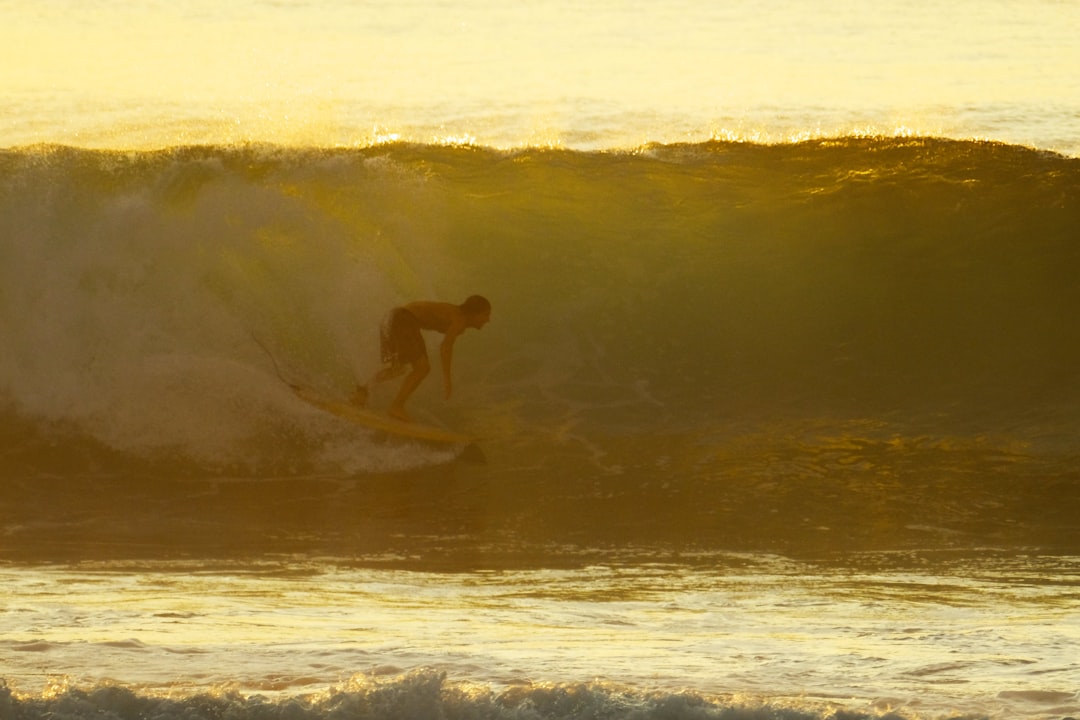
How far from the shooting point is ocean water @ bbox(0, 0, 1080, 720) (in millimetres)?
5824

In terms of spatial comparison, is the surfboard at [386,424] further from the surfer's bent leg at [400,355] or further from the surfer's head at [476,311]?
the surfer's head at [476,311]

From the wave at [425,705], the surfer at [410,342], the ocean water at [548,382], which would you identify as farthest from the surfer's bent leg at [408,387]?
the wave at [425,705]

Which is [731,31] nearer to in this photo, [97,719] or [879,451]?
[879,451]

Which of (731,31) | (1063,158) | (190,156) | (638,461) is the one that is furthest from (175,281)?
(731,31)

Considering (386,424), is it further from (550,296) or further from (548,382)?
(550,296)

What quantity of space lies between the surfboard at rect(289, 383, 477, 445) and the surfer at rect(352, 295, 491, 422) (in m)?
0.06

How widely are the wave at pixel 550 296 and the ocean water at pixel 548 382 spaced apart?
0.12 feet

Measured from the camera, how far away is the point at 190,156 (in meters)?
13.4

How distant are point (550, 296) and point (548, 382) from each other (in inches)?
48.4

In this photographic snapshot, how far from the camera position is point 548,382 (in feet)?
39.0

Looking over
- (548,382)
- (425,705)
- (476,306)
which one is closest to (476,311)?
(476,306)

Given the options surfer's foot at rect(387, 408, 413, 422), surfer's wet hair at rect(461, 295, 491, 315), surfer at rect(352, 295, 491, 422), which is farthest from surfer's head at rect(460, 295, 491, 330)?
surfer's foot at rect(387, 408, 413, 422)

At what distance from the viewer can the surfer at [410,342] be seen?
1044 centimetres

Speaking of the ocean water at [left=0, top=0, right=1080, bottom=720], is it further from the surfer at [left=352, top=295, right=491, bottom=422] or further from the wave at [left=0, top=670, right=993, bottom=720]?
the surfer at [left=352, top=295, right=491, bottom=422]
